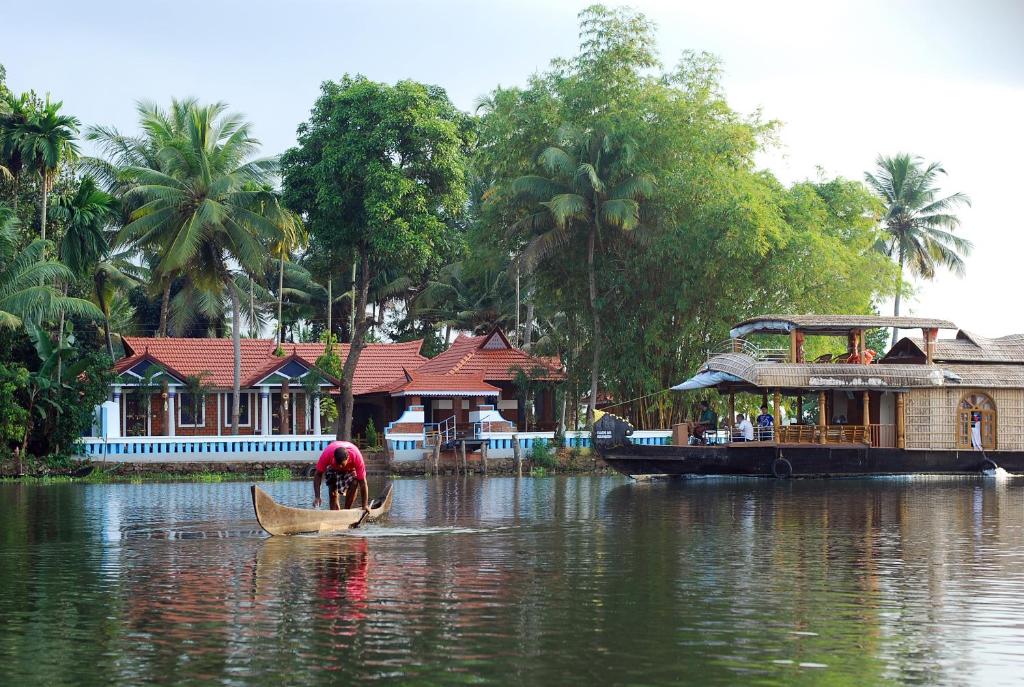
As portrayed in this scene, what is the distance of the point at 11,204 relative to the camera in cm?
4309

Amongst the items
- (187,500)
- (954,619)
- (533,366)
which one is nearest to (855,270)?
(533,366)

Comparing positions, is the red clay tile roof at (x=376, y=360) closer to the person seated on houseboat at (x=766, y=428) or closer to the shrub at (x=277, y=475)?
the shrub at (x=277, y=475)

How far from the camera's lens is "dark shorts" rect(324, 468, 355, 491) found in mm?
Answer: 20156

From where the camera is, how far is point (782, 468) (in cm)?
3506

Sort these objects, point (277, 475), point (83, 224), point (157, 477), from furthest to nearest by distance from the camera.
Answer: point (83, 224)
point (277, 475)
point (157, 477)

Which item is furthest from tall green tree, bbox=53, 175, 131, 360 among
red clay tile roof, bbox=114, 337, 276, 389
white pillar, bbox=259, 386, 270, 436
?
white pillar, bbox=259, 386, 270, 436

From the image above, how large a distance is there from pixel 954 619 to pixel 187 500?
20339mm

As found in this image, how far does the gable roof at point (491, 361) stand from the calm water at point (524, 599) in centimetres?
2269

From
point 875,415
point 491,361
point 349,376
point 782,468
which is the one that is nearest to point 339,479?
point 782,468

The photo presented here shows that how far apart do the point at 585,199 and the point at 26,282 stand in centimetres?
1726

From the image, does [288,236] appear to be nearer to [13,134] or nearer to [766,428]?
[13,134]

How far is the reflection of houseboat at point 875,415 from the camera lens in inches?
1368

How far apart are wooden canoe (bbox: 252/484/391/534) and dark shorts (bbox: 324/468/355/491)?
697 mm

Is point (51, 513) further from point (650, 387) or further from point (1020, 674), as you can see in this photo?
point (650, 387)
